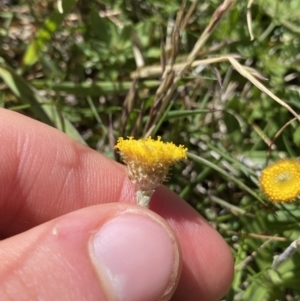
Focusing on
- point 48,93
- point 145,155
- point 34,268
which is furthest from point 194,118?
point 34,268

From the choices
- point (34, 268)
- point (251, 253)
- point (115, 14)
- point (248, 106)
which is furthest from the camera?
point (115, 14)

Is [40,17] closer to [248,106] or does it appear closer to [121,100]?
[121,100]

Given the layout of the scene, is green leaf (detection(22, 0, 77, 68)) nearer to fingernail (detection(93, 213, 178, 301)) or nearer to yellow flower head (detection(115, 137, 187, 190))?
yellow flower head (detection(115, 137, 187, 190))

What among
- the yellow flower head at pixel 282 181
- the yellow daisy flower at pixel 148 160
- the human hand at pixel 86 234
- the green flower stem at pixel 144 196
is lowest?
the human hand at pixel 86 234

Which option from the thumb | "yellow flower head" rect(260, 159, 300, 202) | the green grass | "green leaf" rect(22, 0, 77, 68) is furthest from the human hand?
"green leaf" rect(22, 0, 77, 68)

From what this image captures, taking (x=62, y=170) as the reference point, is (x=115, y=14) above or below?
above

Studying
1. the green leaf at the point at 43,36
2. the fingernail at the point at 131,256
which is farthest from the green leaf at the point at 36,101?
the fingernail at the point at 131,256

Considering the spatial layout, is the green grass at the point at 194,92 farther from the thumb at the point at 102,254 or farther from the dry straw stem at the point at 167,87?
the thumb at the point at 102,254
